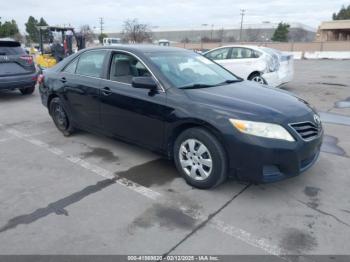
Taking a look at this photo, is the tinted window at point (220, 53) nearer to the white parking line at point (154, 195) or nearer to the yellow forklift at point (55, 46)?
the white parking line at point (154, 195)

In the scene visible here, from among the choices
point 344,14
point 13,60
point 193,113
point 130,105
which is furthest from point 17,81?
point 344,14

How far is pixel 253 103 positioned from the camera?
367 centimetres

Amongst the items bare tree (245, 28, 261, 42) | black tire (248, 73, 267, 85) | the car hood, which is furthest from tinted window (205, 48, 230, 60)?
bare tree (245, 28, 261, 42)

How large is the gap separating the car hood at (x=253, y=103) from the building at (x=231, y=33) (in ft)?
290

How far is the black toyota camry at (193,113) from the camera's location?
11.2 ft

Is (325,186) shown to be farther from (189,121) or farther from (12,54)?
(12,54)

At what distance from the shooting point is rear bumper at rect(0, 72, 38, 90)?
27.6ft

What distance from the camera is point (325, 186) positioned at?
13.0 ft

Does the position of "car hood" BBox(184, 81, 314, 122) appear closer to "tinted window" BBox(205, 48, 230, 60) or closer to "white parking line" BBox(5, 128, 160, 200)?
"white parking line" BBox(5, 128, 160, 200)

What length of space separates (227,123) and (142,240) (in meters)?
1.44

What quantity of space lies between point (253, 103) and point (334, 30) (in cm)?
7194

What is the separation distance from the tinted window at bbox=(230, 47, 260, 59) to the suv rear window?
627cm

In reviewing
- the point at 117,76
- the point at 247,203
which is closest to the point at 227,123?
the point at 247,203

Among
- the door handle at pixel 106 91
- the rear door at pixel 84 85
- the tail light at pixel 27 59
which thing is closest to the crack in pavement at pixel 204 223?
the door handle at pixel 106 91
